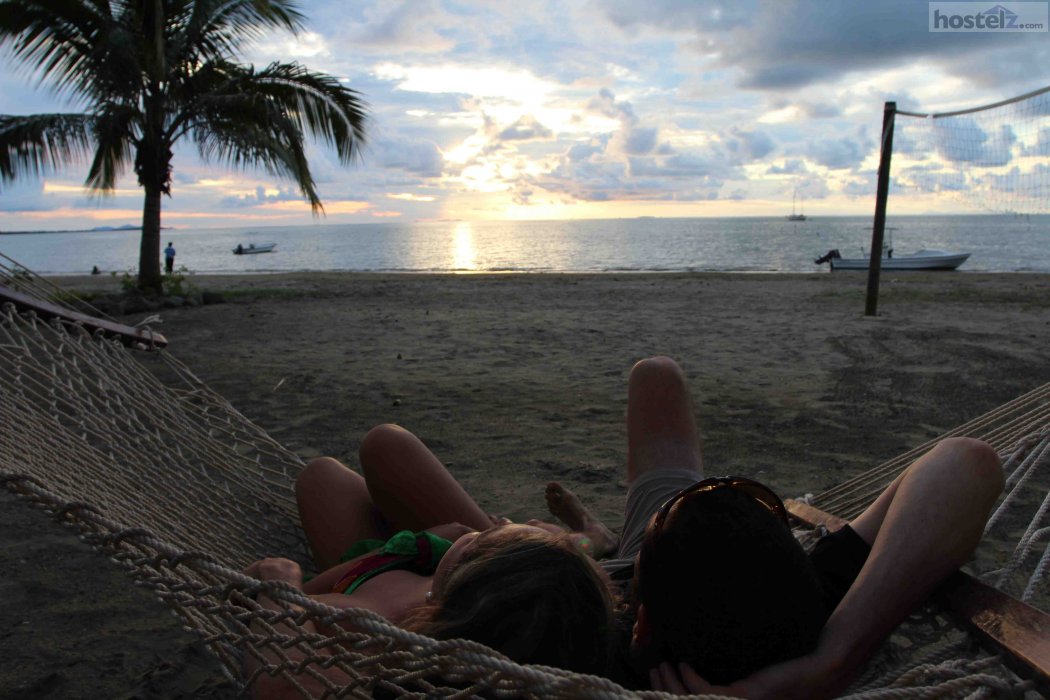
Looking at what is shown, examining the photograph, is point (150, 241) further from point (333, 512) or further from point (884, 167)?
point (333, 512)

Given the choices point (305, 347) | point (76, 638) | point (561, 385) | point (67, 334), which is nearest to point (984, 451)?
point (76, 638)

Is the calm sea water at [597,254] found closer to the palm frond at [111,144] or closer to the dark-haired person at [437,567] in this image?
the palm frond at [111,144]

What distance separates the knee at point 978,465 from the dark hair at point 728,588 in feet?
0.94

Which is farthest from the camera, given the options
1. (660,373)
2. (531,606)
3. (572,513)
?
(572,513)

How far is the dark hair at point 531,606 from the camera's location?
0.90 m

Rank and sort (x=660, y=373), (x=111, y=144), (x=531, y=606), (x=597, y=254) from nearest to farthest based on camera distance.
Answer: (x=531, y=606) < (x=660, y=373) < (x=111, y=144) < (x=597, y=254)

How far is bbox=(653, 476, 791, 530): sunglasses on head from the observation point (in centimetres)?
102

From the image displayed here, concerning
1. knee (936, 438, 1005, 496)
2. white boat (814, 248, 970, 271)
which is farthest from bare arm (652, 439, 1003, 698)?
Result: white boat (814, 248, 970, 271)

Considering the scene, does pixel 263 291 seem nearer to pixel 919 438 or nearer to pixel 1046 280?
pixel 919 438

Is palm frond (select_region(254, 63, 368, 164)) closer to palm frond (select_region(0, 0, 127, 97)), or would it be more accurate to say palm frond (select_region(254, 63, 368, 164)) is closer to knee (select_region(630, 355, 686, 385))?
palm frond (select_region(0, 0, 127, 97))

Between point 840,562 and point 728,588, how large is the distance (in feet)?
1.23

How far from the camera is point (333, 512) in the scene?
1788 mm

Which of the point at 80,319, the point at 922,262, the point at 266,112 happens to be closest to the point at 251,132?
the point at 266,112

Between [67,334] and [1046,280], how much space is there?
14.0m
